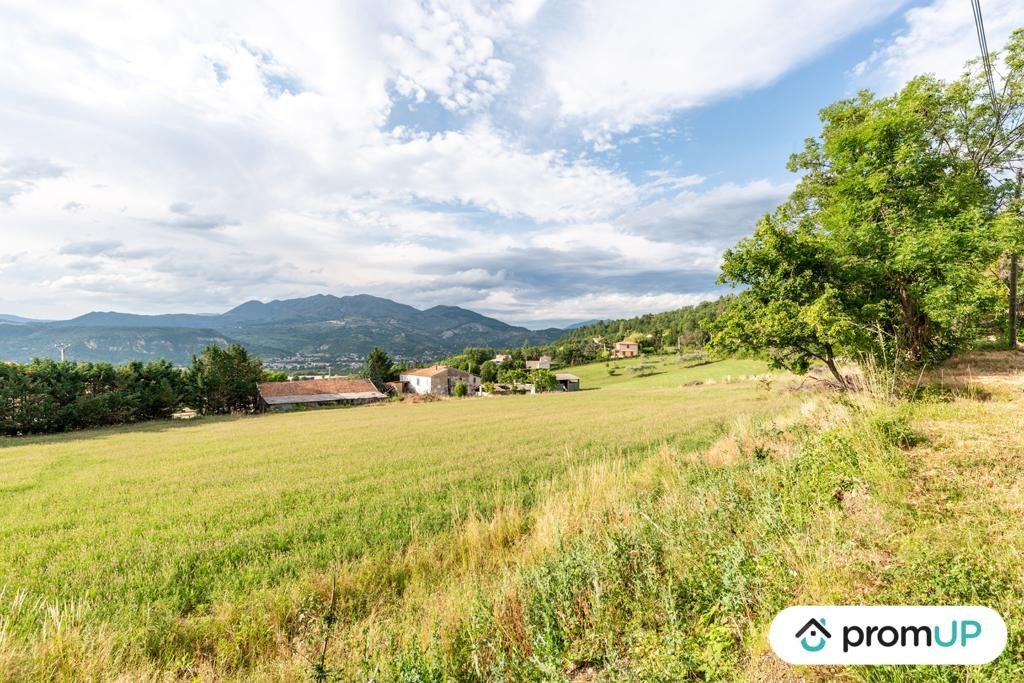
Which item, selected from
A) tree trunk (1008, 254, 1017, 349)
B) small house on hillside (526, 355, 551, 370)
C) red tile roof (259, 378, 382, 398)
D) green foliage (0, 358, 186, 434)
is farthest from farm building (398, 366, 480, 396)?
tree trunk (1008, 254, 1017, 349)

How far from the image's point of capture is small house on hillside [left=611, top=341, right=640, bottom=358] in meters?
133

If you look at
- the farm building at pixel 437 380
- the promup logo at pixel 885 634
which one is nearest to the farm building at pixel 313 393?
the farm building at pixel 437 380

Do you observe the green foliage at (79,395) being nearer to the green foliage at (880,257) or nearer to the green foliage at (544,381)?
the green foliage at (880,257)

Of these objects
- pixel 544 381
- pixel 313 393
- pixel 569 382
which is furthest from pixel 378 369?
pixel 569 382

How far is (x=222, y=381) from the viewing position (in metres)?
54.4

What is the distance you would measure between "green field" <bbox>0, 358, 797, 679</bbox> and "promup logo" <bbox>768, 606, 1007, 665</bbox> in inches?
190

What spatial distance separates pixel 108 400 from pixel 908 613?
57443mm

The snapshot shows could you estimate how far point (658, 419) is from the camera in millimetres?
26172

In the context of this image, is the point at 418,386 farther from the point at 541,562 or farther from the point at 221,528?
the point at 541,562

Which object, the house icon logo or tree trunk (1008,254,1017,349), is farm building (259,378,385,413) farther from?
tree trunk (1008,254,1017,349)

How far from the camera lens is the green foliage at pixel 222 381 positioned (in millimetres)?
52469

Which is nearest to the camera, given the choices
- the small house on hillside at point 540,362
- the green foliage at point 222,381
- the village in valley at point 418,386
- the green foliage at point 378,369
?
the green foliage at point 222,381

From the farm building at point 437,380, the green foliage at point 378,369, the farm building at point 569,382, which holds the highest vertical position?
the green foliage at point 378,369

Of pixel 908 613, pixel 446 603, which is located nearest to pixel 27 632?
pixel 446 603
